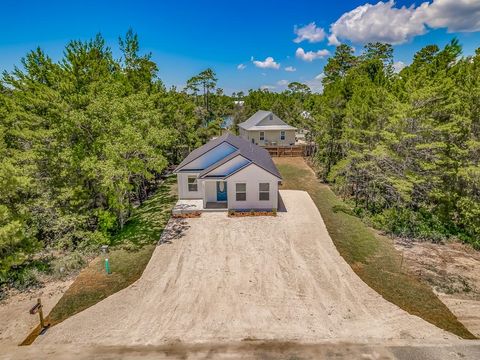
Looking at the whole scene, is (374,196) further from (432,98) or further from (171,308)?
(171,308)

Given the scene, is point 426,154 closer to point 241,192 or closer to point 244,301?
point 241,192

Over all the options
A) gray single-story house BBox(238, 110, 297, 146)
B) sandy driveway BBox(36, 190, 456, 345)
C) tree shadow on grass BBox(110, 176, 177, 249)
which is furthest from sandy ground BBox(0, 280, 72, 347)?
gray single-story house BBox(238, 110, 297, 146)

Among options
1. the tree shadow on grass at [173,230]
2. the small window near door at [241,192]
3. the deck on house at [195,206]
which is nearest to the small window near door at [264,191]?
the small window near door at [241,192]

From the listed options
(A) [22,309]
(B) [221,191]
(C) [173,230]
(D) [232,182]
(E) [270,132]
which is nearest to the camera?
(A) [22,309]

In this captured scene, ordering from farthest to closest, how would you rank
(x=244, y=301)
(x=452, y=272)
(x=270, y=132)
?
(x=270, y=132), (x=452, y=272), (x=244, y=301)

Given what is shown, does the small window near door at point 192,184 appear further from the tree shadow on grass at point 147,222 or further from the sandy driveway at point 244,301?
the sandy driveway at point 244,301

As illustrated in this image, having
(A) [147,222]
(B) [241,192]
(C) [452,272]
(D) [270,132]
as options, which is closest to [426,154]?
(C) [452,272]

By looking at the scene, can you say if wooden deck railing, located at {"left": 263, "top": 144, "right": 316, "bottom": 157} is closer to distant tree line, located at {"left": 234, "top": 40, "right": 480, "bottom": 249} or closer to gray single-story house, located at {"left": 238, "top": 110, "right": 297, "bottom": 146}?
gray single-story house, located at {"left": 238, "top": 110, "right": 297, "bottom": 146}
